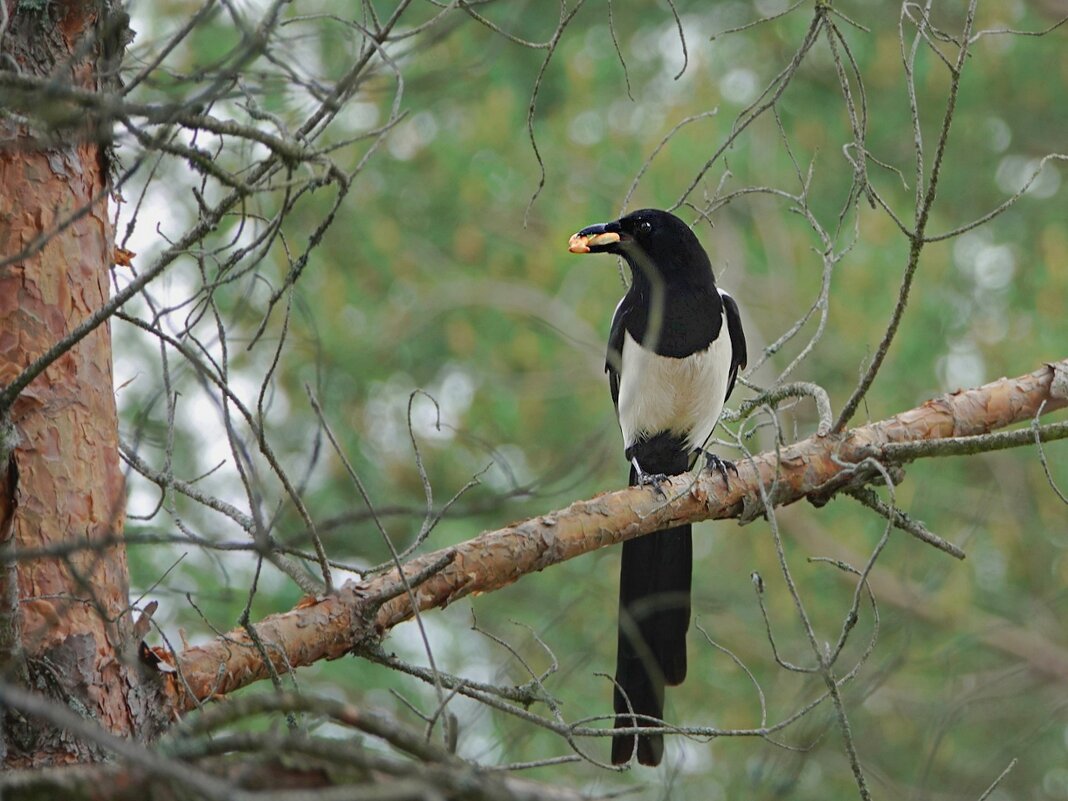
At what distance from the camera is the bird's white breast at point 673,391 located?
3.60 meters

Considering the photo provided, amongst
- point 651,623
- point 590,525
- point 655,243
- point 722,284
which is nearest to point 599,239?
point 655,243

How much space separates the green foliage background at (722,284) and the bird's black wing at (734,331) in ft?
5.57

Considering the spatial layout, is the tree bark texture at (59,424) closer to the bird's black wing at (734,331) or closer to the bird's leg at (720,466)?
the bird's leg at (720,466)

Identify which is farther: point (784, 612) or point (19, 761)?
point (784, 612)

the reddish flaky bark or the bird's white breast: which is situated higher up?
the bird's white breast

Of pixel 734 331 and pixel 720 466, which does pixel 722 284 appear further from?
pixel 720 466

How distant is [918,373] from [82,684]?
501cm

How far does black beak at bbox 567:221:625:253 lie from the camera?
368cm

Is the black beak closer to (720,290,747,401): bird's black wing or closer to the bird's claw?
(720,290,747,401): bird's black wing

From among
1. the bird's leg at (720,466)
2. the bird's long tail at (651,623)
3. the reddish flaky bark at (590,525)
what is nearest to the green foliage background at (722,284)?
the bird's long tail at (651,623)

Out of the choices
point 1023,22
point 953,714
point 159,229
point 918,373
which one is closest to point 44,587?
point 159,229

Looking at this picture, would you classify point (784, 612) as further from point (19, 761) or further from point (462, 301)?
point (19, 761)

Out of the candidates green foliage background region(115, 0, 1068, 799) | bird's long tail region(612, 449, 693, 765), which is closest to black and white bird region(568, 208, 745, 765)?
bird's long tail region(612, 449, 693, 765)

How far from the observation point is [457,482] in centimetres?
624
